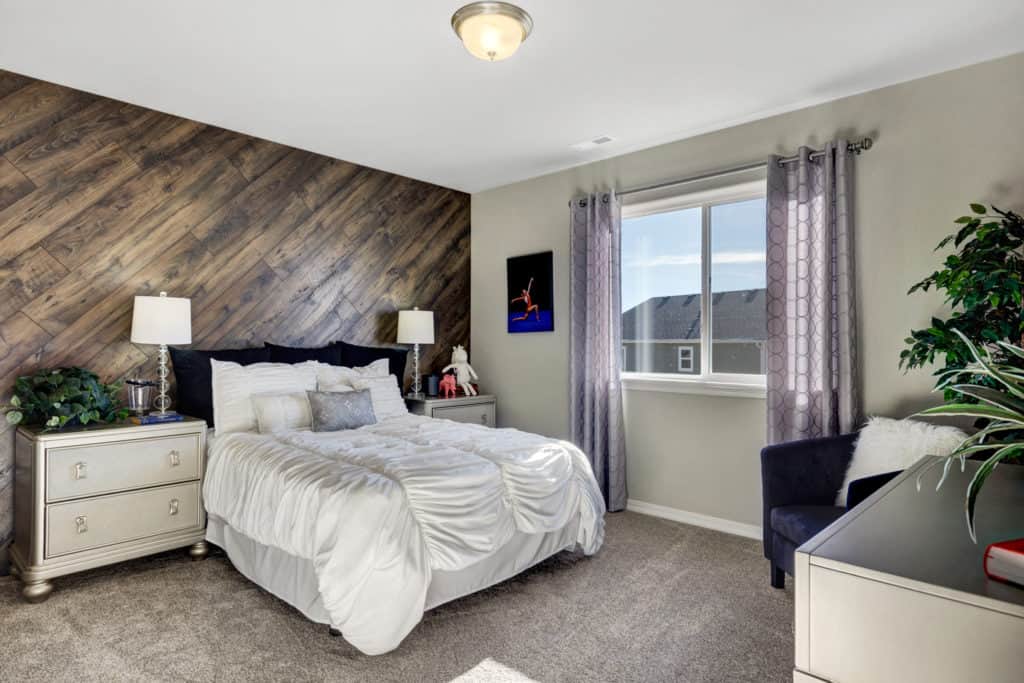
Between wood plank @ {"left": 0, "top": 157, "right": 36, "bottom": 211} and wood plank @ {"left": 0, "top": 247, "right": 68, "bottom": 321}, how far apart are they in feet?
0.84

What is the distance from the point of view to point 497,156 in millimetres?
4176

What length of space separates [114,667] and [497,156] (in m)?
3.52

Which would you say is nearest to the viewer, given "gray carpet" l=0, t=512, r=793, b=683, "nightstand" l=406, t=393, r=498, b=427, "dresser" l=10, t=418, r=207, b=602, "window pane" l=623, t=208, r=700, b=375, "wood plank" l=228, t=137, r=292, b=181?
"gray carpet" l=0, t=512, r=793, b=683

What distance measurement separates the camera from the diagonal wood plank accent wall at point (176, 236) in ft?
9.74

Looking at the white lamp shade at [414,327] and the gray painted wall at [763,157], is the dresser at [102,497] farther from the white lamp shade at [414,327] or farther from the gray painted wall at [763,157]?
the gray painted wall at [763,157]

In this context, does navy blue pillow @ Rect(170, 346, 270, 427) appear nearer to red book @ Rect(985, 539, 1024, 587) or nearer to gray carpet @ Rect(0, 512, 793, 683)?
gray carpet @ Rect(0, 512, 793, 683)

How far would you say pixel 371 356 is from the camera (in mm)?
4211

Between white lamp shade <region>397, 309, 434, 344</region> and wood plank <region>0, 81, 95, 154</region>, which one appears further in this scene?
white lamp shade <region>397, 309, 434, 344</region>

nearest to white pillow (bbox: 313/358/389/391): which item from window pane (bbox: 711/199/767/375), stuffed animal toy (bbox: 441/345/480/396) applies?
stuffed animal toy (bbox: 441/345/480/396)

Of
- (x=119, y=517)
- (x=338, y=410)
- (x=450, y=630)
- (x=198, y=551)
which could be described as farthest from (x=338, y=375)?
(x=450, y=630)

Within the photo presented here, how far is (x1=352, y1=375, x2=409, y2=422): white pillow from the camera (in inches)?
143

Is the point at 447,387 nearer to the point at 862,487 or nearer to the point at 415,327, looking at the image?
the point at 415,327

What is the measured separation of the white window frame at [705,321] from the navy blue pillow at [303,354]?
6.68 ft

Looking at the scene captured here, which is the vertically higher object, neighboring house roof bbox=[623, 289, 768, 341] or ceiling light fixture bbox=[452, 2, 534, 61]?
ceiling light fixture bbox=[452, 2, 534, 61]
